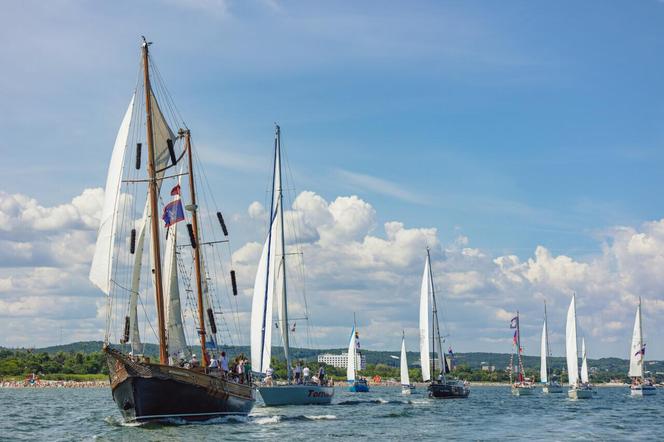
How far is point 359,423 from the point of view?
219ft

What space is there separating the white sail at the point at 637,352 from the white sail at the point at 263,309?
90.3m

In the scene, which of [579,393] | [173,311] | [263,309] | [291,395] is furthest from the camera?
[579,393]

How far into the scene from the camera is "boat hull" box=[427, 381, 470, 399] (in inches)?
4466

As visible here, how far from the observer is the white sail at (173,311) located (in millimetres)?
56906

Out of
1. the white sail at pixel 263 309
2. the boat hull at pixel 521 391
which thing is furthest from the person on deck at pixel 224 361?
the boat hull at pixel 521 391

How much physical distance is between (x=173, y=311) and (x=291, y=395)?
2575 cm

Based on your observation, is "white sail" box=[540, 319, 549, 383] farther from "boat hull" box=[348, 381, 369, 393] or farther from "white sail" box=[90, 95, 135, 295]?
"white sail" box=[90, 95, 135, 295]

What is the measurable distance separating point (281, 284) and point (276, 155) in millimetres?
14020

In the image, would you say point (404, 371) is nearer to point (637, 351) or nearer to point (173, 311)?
point (637, 351)

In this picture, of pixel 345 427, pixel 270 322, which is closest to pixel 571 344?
pixel 270 322

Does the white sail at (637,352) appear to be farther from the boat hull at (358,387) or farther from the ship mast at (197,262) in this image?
the ship mast at (197,262)

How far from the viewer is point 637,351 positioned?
503 ft

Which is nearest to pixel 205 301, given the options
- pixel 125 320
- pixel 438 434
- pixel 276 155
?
pixel 125 320

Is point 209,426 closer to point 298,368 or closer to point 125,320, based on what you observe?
point 125,320
